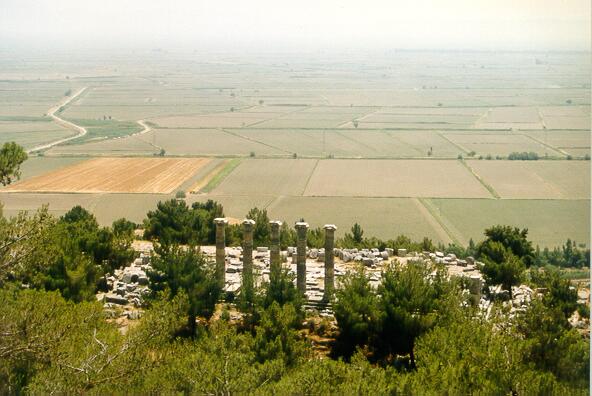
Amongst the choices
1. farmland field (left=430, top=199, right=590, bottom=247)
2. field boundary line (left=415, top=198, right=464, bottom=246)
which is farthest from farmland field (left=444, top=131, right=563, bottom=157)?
field boundary line (left=415, top=198, right=464, bottom=246)

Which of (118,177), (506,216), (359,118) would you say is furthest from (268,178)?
(359,118)

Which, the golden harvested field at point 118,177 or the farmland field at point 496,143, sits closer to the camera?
the golden harvested field at point 118,177

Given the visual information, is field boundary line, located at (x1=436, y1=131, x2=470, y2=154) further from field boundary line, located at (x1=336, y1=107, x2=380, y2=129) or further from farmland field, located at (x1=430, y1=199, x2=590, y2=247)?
farmland field, located at (x1=430, y1=199, x2=590, y2=247)

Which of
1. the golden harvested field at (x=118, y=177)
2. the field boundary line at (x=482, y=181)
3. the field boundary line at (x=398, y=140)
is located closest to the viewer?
the golden harvested field at (x=118, y=177)

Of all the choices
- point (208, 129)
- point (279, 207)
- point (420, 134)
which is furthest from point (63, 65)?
point (279, 207)

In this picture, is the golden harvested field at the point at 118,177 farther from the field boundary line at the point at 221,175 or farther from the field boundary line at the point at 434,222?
the field boundary line at the point at 434,222

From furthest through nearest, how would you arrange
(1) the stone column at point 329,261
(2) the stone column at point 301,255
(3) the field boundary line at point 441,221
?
1. (3) the field boundary line at point 441,221
2. (2) the stone column at point 301,255
3. (1) the stone column at point 329,261

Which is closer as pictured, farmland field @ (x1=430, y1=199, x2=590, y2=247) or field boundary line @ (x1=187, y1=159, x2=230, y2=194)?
farmland field @ (x1=430, y1=199, x2=590, y2=247)

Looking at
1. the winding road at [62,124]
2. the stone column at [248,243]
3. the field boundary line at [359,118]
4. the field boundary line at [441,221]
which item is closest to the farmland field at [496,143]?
the field boundary line at [359,118]
